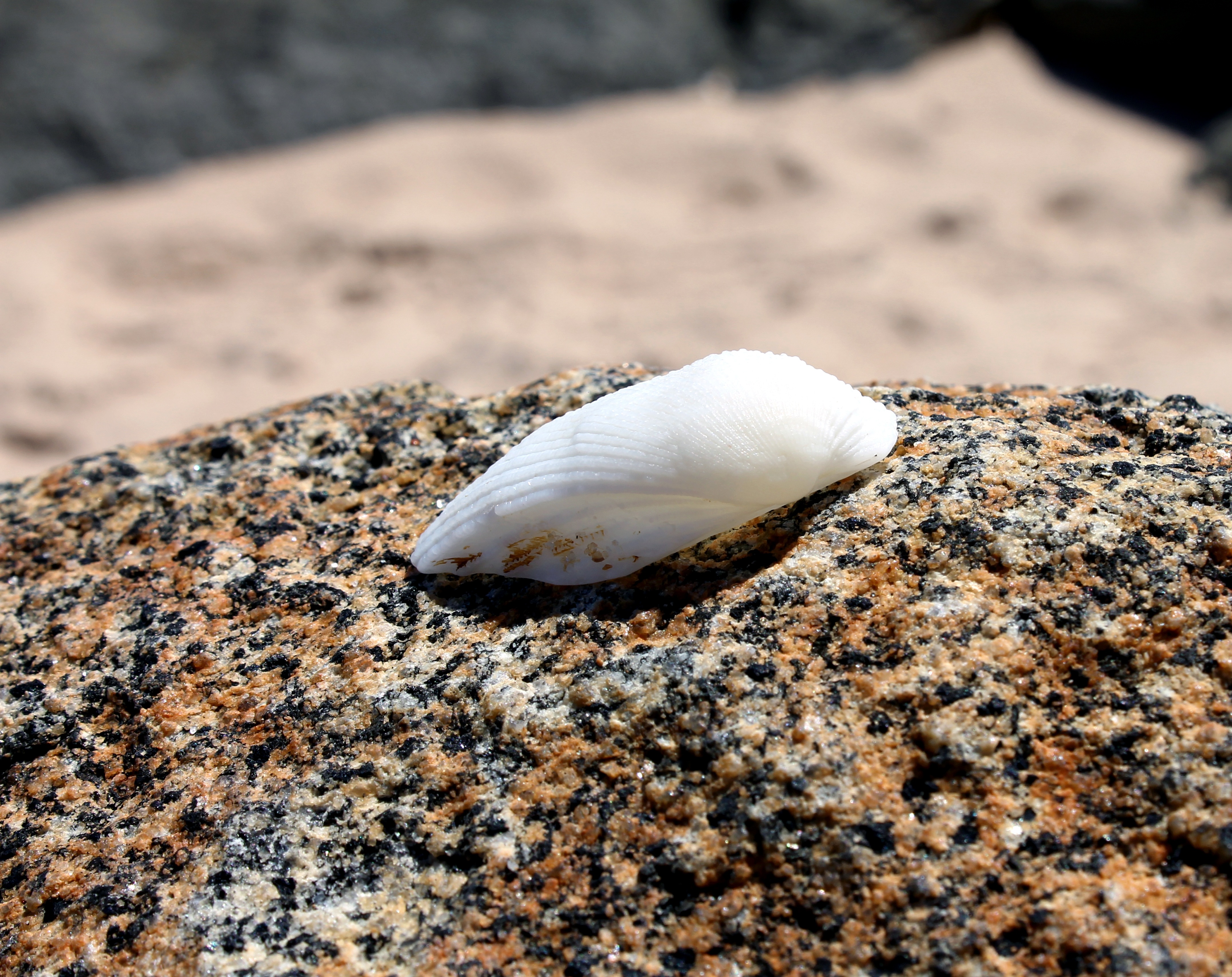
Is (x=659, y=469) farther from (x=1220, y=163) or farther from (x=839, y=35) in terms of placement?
(x=839, y=35)

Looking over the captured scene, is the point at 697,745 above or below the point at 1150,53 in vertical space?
below

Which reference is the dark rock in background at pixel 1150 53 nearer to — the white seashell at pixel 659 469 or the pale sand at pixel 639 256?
the pale sand at pixel 639 256

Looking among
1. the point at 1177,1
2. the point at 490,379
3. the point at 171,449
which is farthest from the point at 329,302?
the point at 1177,1

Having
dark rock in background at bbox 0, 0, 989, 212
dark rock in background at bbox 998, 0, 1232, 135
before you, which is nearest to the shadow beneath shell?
dark rock in background at bbox 0, 0, 989, 212

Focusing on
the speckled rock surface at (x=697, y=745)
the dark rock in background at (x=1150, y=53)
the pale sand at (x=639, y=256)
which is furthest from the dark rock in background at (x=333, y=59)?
the speckled rock surface at (x=697, y=745)

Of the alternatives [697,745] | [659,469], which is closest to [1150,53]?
[659,469]

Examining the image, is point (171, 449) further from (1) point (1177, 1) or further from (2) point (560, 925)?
(1) point (1177, 1)

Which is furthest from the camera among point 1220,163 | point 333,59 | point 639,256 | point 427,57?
point 427,57

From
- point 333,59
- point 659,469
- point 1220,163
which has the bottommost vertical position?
point 1220,163
